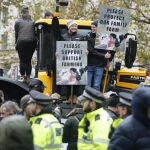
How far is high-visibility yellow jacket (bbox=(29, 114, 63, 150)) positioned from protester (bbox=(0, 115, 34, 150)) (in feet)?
6.81

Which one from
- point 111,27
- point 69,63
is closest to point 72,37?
point 69,63

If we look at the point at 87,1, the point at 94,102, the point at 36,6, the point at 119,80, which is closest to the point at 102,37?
the point at 119,80

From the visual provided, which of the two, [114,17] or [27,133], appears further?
[114,17]

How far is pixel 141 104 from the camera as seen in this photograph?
692 centimetres

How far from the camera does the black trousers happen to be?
14781 millimetres

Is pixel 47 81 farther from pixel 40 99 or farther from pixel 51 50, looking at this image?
pixel 40 99

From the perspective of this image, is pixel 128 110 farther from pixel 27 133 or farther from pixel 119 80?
pixel 119 80

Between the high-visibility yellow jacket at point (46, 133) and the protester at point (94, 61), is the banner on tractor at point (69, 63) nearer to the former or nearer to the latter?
the protester at point (94, 61)

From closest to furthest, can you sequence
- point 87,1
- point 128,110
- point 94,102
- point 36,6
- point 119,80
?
point 128,110 < point 94,102 < point 119,80 < point 87,1 < point 36,6

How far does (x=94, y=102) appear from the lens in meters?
9.10

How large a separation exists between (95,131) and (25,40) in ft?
20.2

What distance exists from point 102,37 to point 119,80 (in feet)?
5.42

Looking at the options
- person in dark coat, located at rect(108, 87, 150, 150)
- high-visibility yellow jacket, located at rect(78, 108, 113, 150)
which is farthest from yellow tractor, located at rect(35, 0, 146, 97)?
person in dark coat, located at rect(108, 87, 150, 150)

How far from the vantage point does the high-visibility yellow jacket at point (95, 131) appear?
28.2 feet
